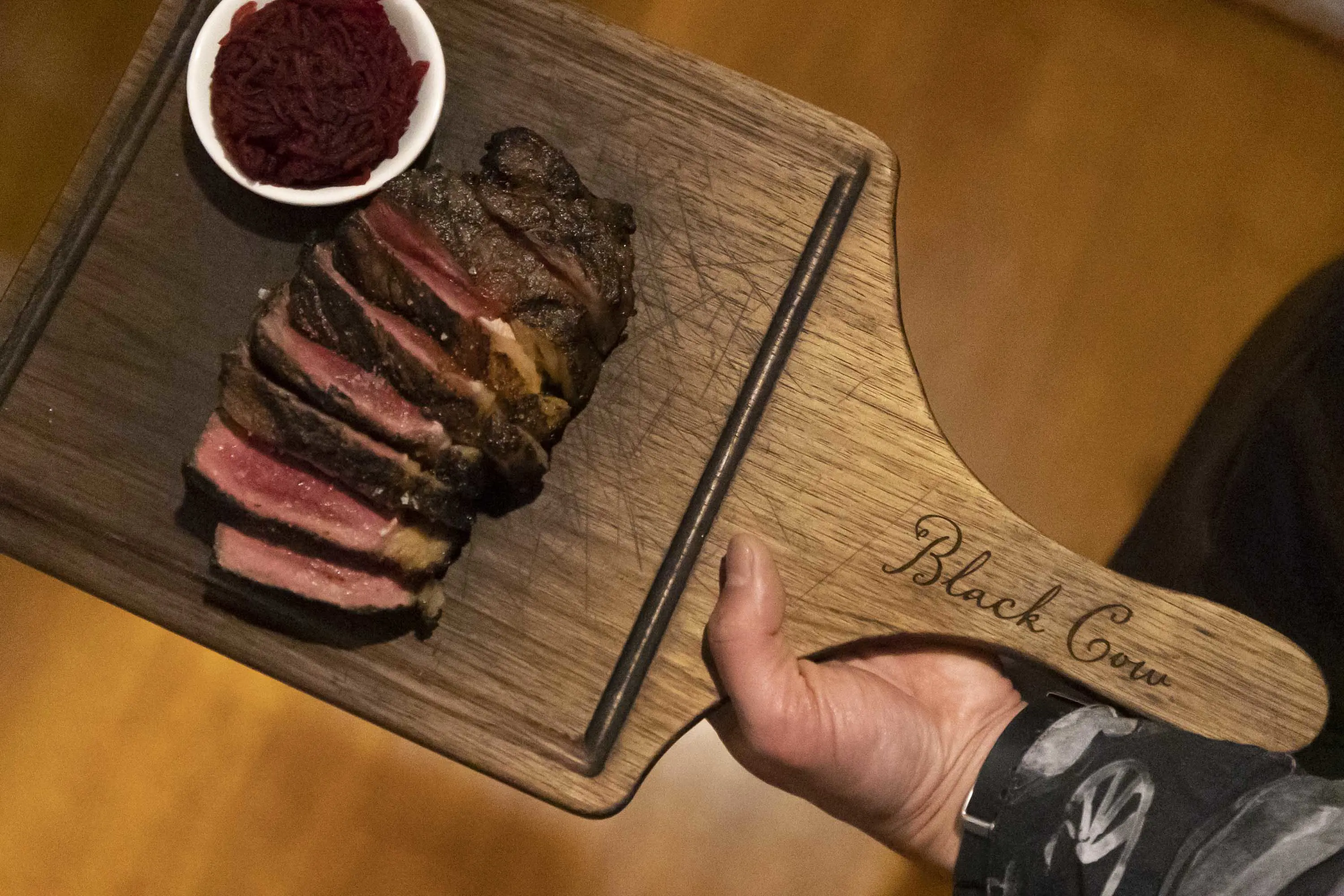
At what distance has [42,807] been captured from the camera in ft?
10.0

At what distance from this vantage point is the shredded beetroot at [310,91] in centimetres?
226

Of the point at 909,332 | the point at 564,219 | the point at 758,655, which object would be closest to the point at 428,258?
the point at 564,219

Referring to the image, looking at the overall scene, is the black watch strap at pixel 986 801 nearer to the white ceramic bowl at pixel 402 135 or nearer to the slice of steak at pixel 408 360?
the slice of steak at pixel 408 360

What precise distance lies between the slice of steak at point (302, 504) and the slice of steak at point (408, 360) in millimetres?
250

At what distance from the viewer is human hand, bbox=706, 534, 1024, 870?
2268 mm

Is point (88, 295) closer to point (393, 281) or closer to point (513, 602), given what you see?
point (393, 281)

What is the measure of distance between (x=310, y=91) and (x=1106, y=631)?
2.23 meters

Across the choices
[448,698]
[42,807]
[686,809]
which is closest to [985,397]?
[686,809]

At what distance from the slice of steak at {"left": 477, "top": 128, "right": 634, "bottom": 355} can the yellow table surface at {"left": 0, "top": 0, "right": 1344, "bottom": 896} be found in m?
1.18

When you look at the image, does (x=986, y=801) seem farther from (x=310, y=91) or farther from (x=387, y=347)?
(x=310, y=91)

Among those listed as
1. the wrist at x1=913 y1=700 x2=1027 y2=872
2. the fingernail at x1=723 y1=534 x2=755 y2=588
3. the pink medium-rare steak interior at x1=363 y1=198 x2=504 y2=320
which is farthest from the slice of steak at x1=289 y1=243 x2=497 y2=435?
the wrist at x1=913 y1=700 x2=1027 y2=872

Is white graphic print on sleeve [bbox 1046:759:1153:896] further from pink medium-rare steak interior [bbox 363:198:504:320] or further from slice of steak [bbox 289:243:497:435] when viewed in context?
pink medium-rare steak interior [bbox 363:198:504:320]

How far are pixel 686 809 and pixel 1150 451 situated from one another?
6.29ft

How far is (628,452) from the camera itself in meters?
2.44
